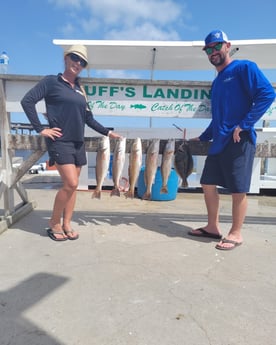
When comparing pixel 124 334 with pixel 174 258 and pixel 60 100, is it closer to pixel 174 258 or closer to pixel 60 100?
pixel 174 258

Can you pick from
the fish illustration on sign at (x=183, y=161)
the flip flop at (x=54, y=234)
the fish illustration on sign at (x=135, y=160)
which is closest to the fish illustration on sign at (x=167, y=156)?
the fish illustration on sign at (x=183, y=161)

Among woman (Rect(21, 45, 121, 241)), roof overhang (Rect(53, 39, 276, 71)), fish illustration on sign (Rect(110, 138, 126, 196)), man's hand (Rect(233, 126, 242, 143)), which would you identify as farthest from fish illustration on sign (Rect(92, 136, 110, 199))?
roof overhang (Rect(53, 39, 276, 71))

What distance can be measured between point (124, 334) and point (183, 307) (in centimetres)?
57

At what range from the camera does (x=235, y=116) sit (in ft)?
11.9

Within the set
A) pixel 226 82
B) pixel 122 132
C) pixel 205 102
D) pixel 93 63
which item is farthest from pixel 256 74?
pixel 93 63

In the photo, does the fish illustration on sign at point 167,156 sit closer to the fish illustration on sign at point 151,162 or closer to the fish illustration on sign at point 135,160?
the fish illustration on sign at point 151,162

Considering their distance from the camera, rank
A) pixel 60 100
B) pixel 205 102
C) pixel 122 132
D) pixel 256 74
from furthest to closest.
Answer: pixel 122 132 < pixel 205 102 < pixel 60 100 < pixel 256 74

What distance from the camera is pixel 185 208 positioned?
→ 6754 millimetres

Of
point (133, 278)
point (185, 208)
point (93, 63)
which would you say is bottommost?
point (185, 208)

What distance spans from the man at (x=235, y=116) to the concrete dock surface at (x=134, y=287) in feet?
1.95

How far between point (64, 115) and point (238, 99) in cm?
201

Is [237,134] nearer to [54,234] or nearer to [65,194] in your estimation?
[65,194]

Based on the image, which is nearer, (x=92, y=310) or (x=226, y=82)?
(x=92, y=310)

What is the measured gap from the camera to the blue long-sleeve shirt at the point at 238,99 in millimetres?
3412
